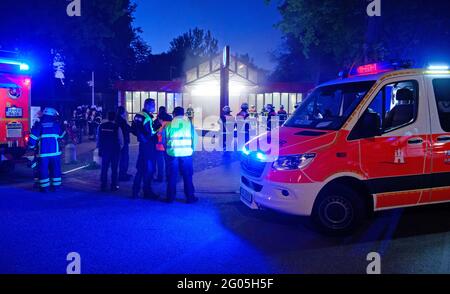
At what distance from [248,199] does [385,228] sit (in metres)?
2.06

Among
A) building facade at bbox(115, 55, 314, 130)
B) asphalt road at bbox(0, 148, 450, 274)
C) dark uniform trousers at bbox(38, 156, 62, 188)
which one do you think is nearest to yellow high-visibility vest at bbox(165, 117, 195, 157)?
asphalt road at bbox(0, 148, 450, 274)

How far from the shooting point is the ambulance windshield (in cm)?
576

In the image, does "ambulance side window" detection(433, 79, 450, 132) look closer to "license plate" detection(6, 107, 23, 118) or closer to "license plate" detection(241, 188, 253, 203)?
"license plate" detection(241, 188, 253, 203)

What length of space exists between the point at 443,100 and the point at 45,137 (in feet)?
24.3

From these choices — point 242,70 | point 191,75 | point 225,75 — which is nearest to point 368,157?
point 225,75

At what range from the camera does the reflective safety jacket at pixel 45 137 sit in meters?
8.64

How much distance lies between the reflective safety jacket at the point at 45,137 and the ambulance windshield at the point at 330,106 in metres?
5.03

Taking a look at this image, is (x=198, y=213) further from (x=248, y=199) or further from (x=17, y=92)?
(x=17, y=92)

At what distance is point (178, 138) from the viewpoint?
24.7ft

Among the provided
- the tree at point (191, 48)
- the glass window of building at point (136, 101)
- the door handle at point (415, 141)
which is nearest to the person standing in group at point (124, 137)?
the door handle at point (415, 141)

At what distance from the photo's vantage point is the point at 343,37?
17844mm

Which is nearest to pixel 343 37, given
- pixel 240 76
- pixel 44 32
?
pixel 240 76

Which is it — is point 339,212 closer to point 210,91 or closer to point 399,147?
point 399,147

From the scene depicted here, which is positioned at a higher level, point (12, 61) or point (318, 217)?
point (12, 61)
